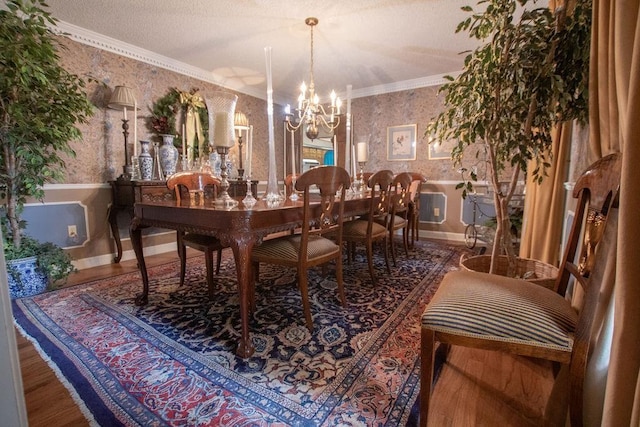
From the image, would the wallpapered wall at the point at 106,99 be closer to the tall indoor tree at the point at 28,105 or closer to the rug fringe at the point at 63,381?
the tall indoor tree at the point at 28,105

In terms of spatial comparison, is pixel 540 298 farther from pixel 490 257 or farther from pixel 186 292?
pixel 186 292

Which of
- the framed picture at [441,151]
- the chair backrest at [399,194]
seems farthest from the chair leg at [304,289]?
the framed picture at [441,151]

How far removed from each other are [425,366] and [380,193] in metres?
1.64

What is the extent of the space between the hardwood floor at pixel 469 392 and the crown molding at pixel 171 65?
2288 mm

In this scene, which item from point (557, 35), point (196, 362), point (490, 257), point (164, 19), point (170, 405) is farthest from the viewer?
point (164, 19)

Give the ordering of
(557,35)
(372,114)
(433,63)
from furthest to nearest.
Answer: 1. (372,114)
2. (433,63)
3. (557,35)

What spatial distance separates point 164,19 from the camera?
2.66 meters

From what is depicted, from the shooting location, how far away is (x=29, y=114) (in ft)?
6.78

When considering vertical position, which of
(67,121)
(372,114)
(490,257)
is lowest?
(490,257)

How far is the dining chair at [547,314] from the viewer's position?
756 mm

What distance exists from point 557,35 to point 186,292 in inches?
105

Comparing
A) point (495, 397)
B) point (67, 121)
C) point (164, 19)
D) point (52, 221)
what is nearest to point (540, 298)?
point (495, 397)

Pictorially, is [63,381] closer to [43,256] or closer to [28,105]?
[43,256]

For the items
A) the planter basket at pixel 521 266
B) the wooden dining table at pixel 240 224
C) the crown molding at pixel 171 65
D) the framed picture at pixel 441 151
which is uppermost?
the crown molding at pixel 171 65
